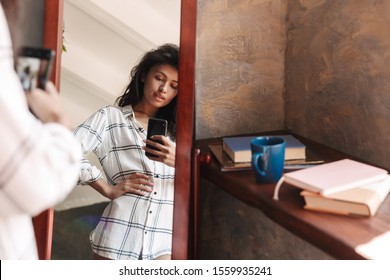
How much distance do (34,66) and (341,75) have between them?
0.67 metres

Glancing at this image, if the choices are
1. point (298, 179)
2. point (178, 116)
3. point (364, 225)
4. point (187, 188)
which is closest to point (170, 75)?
point (178, 116)

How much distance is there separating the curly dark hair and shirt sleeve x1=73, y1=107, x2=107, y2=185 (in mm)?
48

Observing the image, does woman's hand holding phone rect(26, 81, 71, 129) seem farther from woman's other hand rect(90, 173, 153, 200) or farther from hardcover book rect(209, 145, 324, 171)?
hardcover book rect(209, 145, 324, 171)

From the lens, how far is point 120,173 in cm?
96

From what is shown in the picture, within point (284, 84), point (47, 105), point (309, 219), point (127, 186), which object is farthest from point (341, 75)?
point (47, 105)

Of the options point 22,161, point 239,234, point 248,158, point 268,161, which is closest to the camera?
point 22,161

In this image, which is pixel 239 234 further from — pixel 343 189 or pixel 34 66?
pixel 34 66

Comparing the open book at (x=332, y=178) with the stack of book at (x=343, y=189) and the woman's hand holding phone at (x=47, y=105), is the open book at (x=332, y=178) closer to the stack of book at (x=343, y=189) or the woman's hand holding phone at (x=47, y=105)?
the stack of book at (x=343, y=189)

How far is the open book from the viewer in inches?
31.8

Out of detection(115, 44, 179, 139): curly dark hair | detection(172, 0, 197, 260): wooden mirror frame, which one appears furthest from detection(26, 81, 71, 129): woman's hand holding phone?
detection(172, 0, 197, 260): wooden mirror frame

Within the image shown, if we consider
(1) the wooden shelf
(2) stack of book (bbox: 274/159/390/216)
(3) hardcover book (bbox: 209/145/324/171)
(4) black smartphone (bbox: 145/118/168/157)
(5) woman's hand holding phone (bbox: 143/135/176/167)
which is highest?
(4) black smartphone (bbox: 145/118/168/157)

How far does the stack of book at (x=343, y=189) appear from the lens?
803mm
